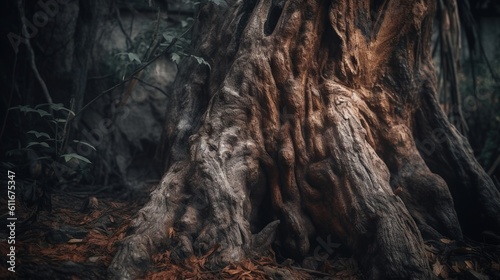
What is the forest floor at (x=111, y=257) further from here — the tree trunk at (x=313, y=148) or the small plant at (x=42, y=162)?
the small plant at (x=42, y=162)

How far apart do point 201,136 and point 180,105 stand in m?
0.86

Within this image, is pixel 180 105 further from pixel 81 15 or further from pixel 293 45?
pixel 81 15

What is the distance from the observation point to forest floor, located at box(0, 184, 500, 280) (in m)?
2.48

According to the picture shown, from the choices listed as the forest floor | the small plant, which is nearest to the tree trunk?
the forest floor

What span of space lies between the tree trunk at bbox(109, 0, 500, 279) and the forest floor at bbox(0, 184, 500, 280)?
11cm

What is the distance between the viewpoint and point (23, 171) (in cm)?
421

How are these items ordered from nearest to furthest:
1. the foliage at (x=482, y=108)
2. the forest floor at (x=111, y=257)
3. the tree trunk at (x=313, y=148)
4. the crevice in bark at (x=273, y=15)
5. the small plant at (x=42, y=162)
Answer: the forest floor at (x=111, y=257), the tree trunk at (x=313, y=148), the small plant at (x=42, y=162), the crevice in bark at (x=273, y=15), the foliage at (x=482, y=108)

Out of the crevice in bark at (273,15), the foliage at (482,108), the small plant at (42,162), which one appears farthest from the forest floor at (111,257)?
the foliage at (482,108)

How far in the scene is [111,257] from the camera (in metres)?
2.71

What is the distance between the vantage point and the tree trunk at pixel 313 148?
291 cm

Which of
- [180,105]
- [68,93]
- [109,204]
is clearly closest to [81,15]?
[68,93]

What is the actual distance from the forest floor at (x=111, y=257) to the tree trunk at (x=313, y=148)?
110mm

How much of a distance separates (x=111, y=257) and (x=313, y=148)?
1.76m

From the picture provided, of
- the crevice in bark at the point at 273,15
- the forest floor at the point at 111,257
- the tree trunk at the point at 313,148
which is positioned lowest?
the forest floor at the point at 111,257
